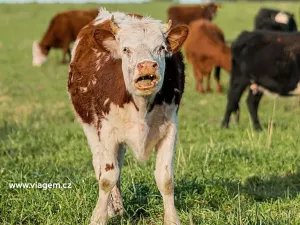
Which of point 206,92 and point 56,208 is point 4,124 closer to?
point 56,208

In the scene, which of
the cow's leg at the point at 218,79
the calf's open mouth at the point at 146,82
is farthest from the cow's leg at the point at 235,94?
the calf's open mouth at the point at 146,82

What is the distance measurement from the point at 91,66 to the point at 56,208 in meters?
1.26

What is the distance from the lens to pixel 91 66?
17.4 feet

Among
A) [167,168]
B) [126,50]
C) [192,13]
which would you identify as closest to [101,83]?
[126,50]

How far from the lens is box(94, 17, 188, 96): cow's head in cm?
433

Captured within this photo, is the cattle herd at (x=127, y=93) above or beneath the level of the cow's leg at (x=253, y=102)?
above

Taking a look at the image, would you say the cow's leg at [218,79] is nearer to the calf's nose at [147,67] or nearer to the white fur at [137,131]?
the white fur at [137,131]

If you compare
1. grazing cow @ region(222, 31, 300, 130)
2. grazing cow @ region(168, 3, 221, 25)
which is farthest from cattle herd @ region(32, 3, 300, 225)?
grazing cow @ region(168, 3, 221, 25)

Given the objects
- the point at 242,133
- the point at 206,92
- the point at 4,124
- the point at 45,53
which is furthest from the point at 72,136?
the point at 45,53

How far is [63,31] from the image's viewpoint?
79.0ft

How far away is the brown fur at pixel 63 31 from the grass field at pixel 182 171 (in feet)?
33.1

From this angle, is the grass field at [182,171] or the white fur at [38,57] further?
the white fur at [38,57]

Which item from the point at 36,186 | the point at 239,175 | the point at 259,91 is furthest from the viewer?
→ the point at 259,91

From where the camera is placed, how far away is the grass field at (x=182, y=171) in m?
5.03
